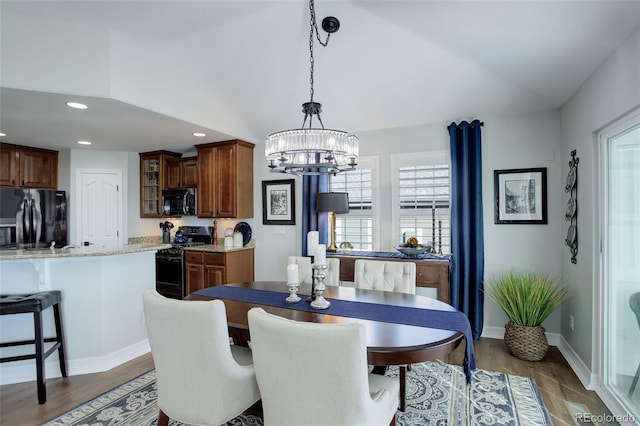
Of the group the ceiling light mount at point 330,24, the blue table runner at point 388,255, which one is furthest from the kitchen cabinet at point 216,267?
the ceiling light mount at point 330,24

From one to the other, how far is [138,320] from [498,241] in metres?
3.89

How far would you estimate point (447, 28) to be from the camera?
8.43 feet

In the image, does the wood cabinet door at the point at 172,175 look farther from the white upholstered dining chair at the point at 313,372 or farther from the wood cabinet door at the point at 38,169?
the white upholstered dining chair at the point at 313,372

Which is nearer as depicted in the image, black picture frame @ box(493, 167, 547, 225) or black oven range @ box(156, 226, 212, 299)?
black picture frame @ box(493, 167, 547, 225)

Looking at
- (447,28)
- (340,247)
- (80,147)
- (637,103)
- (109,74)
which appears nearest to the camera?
(637,103)

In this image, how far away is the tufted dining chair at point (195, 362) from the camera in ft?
5.35

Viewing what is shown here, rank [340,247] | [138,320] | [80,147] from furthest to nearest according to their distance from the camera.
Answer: [80,147], [340,247], [138,320]

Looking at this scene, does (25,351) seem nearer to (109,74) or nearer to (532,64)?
(109,74)

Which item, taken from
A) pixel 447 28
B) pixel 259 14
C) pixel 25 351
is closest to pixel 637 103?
pixel 447 28

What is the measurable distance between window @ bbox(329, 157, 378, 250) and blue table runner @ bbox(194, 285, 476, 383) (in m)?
1.94

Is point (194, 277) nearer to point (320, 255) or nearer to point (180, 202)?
point (180, 202)

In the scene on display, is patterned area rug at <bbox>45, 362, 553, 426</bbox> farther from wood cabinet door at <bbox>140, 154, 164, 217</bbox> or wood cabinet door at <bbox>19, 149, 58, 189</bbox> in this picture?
wood cabinet door at <bbox>19, 149, 58, 189</bbox>

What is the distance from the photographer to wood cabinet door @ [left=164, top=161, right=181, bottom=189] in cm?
533

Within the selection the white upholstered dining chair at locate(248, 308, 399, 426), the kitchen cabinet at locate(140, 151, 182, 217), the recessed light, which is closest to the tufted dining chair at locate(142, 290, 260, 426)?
the white upholstered dining chair at locate(248, 308, 399, 426)
